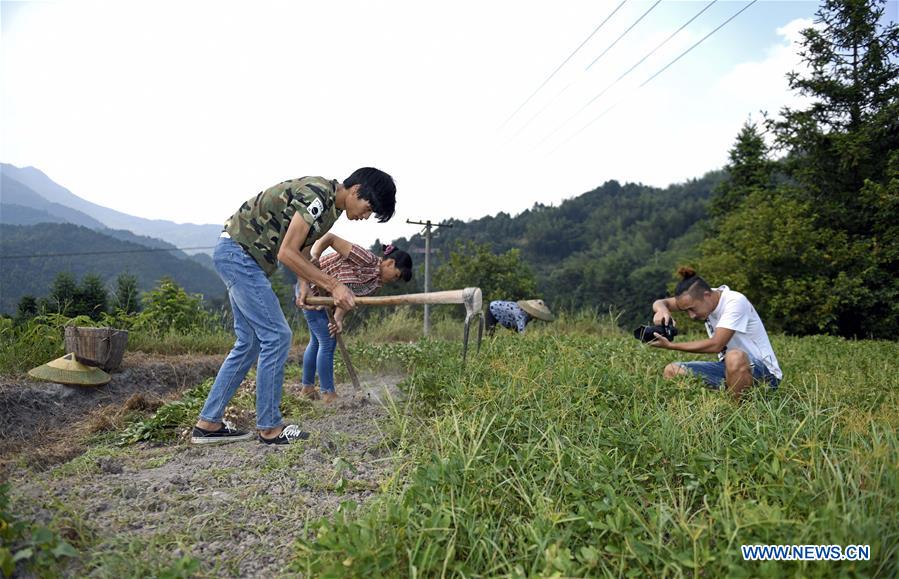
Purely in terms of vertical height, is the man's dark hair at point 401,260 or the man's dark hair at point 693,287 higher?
the man's dark hair at point 401,260

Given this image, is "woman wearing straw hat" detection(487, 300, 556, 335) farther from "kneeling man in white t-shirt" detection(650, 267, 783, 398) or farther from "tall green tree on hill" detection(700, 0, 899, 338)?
"tall green tree on hill" detection(700, 0, 899, 338)

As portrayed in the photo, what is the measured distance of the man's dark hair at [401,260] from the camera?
436 centimetres

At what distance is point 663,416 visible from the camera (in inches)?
98.3

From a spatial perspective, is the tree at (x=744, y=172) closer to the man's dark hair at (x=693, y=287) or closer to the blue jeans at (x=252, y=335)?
the man's dark hair at (x=693, y=287)

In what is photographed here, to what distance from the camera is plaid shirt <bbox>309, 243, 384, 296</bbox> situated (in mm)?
4367

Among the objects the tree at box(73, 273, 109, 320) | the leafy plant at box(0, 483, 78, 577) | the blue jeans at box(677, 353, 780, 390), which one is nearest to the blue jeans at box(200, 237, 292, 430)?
the leafy plant at box(0, 483, 78, 577)

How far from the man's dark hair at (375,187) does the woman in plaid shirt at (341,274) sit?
107 centimetres

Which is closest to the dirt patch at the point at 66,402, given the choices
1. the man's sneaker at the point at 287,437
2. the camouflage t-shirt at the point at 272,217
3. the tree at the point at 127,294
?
the man's sneaker at the point at 287,437

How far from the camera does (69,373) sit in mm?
4672

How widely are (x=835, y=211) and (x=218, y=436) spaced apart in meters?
19.3

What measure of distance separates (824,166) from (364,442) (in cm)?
1975

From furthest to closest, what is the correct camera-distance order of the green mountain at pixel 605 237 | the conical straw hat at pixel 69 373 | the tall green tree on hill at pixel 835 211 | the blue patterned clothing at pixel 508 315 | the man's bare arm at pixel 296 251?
the green mountain at pixel 605 237, the tall green tree on hill at pixel 835 211, the blue patterned clothing at pixel 508 315, the conical straw hat at pixel 69 373, the man's bare arm at pixel 296 251

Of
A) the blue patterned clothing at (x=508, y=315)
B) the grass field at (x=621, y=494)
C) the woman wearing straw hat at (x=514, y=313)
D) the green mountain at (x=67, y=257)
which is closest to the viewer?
the grass field at (x=621, y=494)

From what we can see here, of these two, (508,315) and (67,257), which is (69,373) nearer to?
(508,315)
